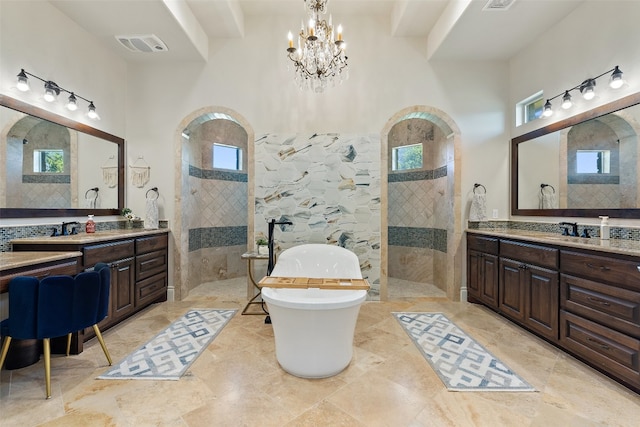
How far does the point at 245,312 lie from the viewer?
125 inches

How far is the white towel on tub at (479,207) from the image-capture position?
140 inches

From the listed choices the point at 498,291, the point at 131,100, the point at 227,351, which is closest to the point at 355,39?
the point at 131,100

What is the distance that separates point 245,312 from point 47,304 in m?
1.78

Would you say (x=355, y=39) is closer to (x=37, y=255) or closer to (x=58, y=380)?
(x=37, y=255)

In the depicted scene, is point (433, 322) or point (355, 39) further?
point (355, 39)

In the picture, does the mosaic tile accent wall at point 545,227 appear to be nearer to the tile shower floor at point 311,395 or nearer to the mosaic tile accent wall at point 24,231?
the tile shower floor at point 311,395

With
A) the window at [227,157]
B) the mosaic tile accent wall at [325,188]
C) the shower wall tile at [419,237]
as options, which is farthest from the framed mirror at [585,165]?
the window at [227,157]

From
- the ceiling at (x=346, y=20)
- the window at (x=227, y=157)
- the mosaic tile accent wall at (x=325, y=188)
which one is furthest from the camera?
the window at (x=227, y=157)

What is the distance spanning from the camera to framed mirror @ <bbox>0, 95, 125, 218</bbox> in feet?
7.59

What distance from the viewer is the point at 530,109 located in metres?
3.44

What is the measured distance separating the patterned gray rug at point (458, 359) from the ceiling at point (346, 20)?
3269mm

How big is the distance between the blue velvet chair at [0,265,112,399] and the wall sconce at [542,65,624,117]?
4531 mm

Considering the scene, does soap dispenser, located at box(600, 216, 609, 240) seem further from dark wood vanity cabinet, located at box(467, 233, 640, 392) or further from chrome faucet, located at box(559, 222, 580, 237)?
dark wood vanity cabinet, located at box(467, 233, 640, 392)

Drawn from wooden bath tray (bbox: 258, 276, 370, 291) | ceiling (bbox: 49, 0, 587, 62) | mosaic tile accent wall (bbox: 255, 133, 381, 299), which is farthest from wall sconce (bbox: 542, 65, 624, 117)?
wooden bath tray (bbox: 258, 276, 370, 291)
